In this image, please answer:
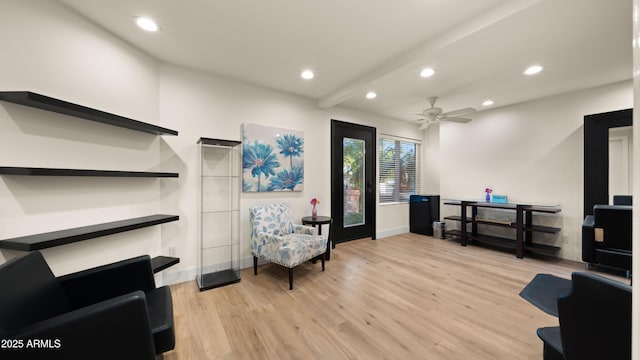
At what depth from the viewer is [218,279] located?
2803 millimetres

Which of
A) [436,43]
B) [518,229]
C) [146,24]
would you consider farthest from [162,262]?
[518,229]

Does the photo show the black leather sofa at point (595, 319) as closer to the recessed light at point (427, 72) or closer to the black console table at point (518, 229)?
the recessed light at point (427, 72)

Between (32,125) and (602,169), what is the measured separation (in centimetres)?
624

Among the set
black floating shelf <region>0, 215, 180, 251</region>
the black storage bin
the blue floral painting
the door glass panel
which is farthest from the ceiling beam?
the black storage bin

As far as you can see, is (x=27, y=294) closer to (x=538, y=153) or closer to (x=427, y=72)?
(x=427, y=72)

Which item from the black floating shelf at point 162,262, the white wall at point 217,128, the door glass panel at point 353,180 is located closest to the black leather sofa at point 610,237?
the door glass panel at point 353,180

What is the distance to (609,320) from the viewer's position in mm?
914

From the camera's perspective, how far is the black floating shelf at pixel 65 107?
4.69 ft

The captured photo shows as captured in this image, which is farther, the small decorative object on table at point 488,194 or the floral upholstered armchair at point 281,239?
the small decorative object on table at point 488,194

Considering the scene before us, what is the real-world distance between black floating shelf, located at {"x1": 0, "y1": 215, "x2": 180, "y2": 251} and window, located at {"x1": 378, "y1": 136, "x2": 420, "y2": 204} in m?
4.05

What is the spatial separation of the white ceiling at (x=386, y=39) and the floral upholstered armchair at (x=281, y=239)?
182cm

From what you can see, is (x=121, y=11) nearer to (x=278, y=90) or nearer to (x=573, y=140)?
(x=278, y=90)

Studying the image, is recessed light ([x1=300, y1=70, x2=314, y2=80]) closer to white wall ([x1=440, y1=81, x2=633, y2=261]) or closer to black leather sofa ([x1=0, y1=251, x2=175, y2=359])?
black leather sofa ([x1=0, y1=251, x2=175, y2=359])

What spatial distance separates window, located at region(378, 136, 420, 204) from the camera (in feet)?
16.6
